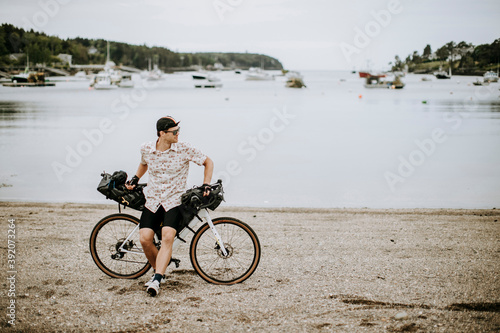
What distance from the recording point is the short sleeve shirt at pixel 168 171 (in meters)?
4.74

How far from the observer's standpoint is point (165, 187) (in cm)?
474

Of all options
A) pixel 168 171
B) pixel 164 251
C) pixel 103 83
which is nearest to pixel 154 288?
pixel 164 251

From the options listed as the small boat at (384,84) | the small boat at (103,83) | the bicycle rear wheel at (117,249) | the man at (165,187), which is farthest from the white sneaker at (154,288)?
the small boat at (384,84)

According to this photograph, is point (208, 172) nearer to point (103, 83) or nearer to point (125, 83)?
point (103, 83)

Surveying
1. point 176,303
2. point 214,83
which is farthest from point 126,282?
point 214,83

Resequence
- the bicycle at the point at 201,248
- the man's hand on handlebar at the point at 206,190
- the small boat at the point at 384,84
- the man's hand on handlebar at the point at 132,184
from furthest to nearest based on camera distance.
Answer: the small boat at the point at 384,84, the bicycle at the point at 201,248, the man's hand on handlebar at the point at 132,184, the man's hand on handlebar at the point at 206,190

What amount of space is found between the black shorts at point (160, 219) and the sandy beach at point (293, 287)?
2.10 ft

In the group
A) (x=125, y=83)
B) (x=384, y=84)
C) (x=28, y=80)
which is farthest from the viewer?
(x=384, y=84)

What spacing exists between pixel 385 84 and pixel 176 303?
117 metres

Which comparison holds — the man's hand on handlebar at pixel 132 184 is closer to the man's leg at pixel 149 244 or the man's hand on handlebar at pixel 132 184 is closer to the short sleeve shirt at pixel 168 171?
the short sleeve shirt at pixel 168 171

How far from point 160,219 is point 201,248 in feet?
1.68

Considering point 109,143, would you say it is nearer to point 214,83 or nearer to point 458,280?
point 458,280

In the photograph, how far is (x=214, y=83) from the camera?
11912cm

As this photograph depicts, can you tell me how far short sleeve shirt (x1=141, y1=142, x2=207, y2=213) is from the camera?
4742 millimetres
